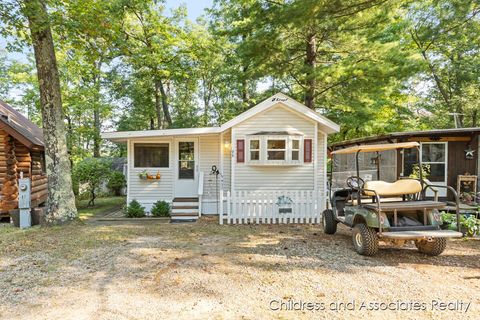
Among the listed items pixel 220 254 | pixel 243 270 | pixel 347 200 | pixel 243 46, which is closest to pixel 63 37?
pixel 243 46

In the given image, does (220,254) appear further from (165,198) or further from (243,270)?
A: (165,198)

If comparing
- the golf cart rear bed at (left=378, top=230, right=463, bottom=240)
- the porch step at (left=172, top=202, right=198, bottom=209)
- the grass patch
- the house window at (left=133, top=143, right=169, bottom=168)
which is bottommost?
the grass patch

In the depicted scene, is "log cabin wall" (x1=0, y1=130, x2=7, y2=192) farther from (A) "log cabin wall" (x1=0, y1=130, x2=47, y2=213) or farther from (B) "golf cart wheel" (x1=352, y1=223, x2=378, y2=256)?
(B) "golf cart wheel" (x1=352, y1=223, x2=378, y2=256)

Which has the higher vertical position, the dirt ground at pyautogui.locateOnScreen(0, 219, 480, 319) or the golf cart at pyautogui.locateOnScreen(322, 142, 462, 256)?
the golf cart at pyautogui.locateOnScreen(322, 142, 462, 256)

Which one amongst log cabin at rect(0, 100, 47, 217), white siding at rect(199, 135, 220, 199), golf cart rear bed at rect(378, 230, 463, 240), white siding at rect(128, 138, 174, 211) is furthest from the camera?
white siding at rect(199, 135, 220, 199)

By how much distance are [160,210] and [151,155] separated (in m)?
2.01

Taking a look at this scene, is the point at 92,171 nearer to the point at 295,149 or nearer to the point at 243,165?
the point at 243,165

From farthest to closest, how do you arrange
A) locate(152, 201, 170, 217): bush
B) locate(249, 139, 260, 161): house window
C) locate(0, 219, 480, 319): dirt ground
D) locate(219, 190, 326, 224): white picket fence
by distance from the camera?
locate(152, 201, 170, 217): bush, locate(249, 139, 260, 161): house window, locate(219, 190, 326, 224): white picket fence, locate(0, 219, 480, 319): dirt ground

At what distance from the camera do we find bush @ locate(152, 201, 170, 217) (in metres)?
10.0

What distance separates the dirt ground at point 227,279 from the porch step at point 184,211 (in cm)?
270

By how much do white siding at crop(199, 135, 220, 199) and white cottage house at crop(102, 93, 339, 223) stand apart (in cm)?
4

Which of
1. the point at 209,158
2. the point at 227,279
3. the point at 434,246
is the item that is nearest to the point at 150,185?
the point at 209,158

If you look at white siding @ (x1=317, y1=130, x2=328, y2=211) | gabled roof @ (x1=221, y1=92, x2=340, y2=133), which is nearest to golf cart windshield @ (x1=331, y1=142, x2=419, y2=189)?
white siding @ (x1=317, y1=130, x2=328, y2=211)

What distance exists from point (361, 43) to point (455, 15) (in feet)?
14.4
